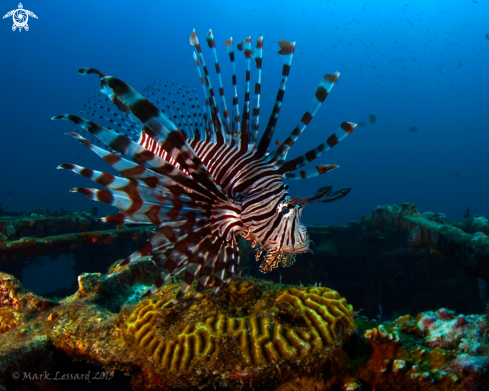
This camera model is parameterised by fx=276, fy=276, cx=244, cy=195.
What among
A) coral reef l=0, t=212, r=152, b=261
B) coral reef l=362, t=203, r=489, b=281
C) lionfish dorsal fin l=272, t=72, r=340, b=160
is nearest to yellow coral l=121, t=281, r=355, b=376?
lionfish dorsal fin l=272, t=72, r=340, b=160

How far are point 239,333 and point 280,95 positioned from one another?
2.24 meters

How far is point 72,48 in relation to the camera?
105m

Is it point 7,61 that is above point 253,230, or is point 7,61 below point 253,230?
above

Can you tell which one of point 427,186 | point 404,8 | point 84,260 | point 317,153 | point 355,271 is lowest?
point 84,260

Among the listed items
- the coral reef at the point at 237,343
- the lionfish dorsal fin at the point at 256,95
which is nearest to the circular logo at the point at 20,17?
the lionfish dorsal fin at the point at 256,95

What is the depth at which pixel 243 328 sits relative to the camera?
7.08 ft

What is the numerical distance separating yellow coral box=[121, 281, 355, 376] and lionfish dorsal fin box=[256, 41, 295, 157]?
1398mm

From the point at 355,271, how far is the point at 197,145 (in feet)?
20.8

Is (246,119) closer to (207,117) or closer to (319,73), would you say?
(207,117)

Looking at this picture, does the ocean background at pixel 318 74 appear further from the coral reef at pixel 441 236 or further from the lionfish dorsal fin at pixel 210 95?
the lionfish dorsal fin at pixel 210 95

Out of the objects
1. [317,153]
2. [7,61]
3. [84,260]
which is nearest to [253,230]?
[317,153]

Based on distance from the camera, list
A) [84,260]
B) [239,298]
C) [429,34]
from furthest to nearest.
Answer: [429,34], [84,260], [239,298]

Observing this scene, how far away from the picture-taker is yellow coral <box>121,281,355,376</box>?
1.99m

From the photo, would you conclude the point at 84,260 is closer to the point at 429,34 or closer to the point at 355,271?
the point at 355,271
